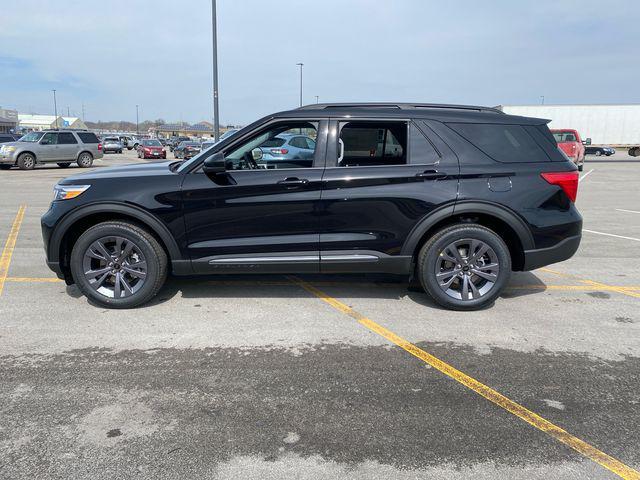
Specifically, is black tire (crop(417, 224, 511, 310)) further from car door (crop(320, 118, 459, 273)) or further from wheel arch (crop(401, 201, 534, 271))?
car door (crop(320, 118, 459, 273))

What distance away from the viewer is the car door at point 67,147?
23.2m

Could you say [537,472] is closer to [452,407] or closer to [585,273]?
[452,407]

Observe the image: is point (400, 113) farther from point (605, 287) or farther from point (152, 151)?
point (152, 151)

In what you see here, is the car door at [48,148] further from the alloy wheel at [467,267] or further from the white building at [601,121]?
the white building at [601,121]

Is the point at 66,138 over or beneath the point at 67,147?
over

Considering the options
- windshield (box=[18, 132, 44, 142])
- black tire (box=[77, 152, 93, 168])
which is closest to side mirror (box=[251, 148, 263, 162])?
windshield (box=[18, 132, 44, 142])

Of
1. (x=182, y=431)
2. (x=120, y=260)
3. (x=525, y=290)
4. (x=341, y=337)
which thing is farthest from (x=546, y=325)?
(x=120, y=260)

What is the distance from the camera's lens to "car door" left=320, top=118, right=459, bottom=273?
177 inches

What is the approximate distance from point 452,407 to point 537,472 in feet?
2.14

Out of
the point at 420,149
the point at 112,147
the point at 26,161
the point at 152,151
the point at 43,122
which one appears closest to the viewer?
the point at 420,149

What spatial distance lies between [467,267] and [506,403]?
1.73 metres

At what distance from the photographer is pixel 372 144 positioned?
485cm

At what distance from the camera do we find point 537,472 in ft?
8.18

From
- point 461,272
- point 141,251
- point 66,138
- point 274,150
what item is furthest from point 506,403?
point 66,138
